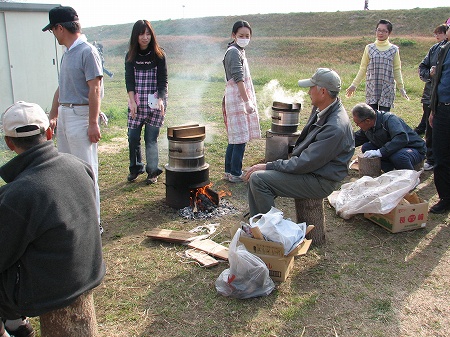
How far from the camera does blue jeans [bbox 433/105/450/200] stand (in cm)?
470

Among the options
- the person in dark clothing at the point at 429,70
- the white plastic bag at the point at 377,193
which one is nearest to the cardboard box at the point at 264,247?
the white plastic bag at the point at 377,193

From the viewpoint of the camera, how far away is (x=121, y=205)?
5223 millimetres

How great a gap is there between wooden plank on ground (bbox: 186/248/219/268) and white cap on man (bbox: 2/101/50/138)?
1.98 metres

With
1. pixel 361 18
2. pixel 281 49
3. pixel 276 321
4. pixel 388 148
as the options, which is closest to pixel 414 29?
pixel 361 18

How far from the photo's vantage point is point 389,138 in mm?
5492

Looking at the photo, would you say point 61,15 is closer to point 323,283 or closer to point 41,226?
point 41,226

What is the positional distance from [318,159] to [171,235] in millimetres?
1617

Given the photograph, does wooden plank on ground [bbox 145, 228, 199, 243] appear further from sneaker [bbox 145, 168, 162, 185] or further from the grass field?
sneaker [bbox 145, 168, 162, 185]

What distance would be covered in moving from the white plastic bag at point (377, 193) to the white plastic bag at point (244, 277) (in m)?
1.69

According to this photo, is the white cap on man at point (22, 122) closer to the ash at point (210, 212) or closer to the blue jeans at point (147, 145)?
the ash at point (210, 212)

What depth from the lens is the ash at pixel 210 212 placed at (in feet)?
15.9

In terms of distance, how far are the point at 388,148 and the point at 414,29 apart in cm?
4644

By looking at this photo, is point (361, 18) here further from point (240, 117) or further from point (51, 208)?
point (51, 208)

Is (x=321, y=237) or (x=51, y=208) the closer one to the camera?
(x=51, y=208)
